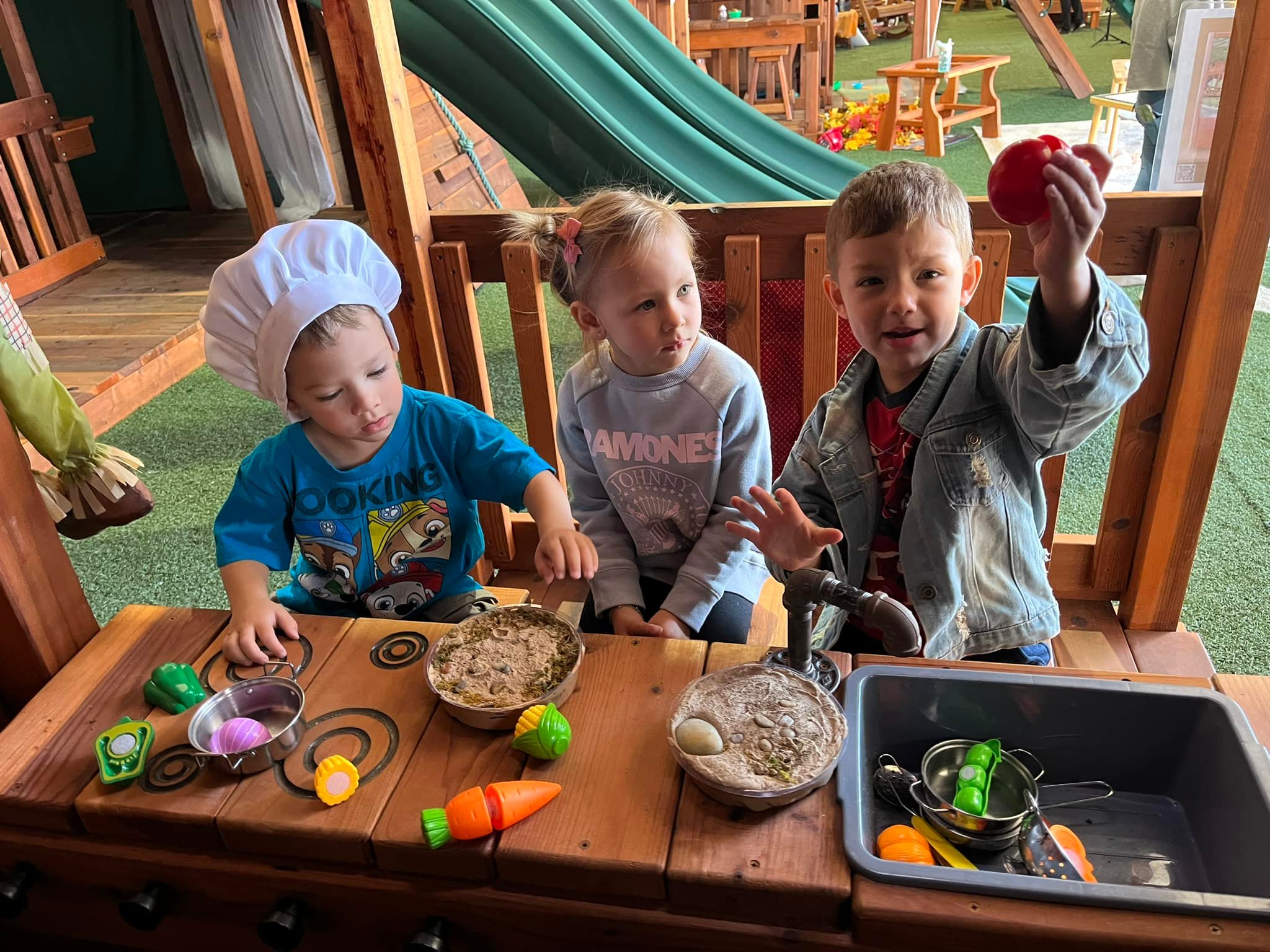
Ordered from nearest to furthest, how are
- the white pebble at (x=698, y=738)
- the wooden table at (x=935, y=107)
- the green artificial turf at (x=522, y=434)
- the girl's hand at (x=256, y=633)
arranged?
the white pebble at (x=698, y=738)
the girl's hand at (x=256, y=633)
the green artificial turf at (x=522, y=434)
the wooden table at (x=935, y=107)

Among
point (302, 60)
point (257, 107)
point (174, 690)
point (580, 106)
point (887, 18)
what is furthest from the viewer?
point (887, 18)

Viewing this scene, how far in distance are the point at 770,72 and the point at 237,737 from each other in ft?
25.9

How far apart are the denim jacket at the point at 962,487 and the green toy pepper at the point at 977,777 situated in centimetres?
29

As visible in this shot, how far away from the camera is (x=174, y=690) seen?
1.12m

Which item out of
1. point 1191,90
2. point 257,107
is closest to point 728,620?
point 1191,90

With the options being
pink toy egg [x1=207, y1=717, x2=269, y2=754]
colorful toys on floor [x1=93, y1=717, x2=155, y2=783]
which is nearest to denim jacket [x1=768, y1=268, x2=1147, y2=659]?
pink toy egg [x1=207, y1=717, x2=269, y2=754]

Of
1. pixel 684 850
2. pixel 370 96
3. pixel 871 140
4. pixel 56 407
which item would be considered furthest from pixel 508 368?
pixel 871 140

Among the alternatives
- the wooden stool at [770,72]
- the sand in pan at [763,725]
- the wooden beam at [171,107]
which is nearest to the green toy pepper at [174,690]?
the sand in pan at [763,725]

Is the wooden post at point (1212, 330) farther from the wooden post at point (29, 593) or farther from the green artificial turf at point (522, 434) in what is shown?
the wooden post at point (29, 593)

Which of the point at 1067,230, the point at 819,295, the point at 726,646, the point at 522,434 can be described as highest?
the point at 1067,230

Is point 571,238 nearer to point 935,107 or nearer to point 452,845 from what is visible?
point 452,845

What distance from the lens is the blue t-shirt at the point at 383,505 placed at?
1449 mm

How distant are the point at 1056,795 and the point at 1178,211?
1221 mm

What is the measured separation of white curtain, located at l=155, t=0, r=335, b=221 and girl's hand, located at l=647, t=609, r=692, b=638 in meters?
5.06
